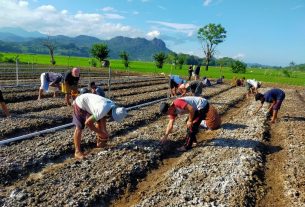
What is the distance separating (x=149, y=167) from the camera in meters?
8.76

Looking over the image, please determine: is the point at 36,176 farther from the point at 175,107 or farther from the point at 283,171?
the point at 283,171

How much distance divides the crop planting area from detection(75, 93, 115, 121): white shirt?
1.30m

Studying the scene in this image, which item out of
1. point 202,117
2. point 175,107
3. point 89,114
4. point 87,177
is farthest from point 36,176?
point 202,117

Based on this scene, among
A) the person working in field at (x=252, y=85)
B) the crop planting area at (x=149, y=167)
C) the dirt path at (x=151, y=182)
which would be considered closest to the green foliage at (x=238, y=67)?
the person working in field at (x=252, y=85)

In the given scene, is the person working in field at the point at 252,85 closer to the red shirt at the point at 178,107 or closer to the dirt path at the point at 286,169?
the dirt path at the point at 286,169

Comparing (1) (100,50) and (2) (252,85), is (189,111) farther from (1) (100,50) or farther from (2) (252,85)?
(1) (100,50)

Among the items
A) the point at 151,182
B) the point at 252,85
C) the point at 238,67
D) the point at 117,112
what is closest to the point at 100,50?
the point at 238,67

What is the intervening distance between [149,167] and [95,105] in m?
2.15

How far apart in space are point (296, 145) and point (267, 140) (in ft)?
3.42

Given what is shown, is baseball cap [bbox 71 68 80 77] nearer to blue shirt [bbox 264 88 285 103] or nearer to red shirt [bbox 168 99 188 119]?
red shirt [bbox 168 99 188 119]

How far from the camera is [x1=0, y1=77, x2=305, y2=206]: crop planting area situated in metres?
6.89

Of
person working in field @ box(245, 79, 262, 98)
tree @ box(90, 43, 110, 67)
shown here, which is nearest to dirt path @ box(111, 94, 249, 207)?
person working in field @ box(245, 79, 262, 98)

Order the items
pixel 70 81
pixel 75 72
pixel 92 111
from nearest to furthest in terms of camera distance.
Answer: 1. pixel 92 111
2. pixel 75 72
3. pixel 70 81

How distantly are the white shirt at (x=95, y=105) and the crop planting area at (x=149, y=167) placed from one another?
1.30 metres
